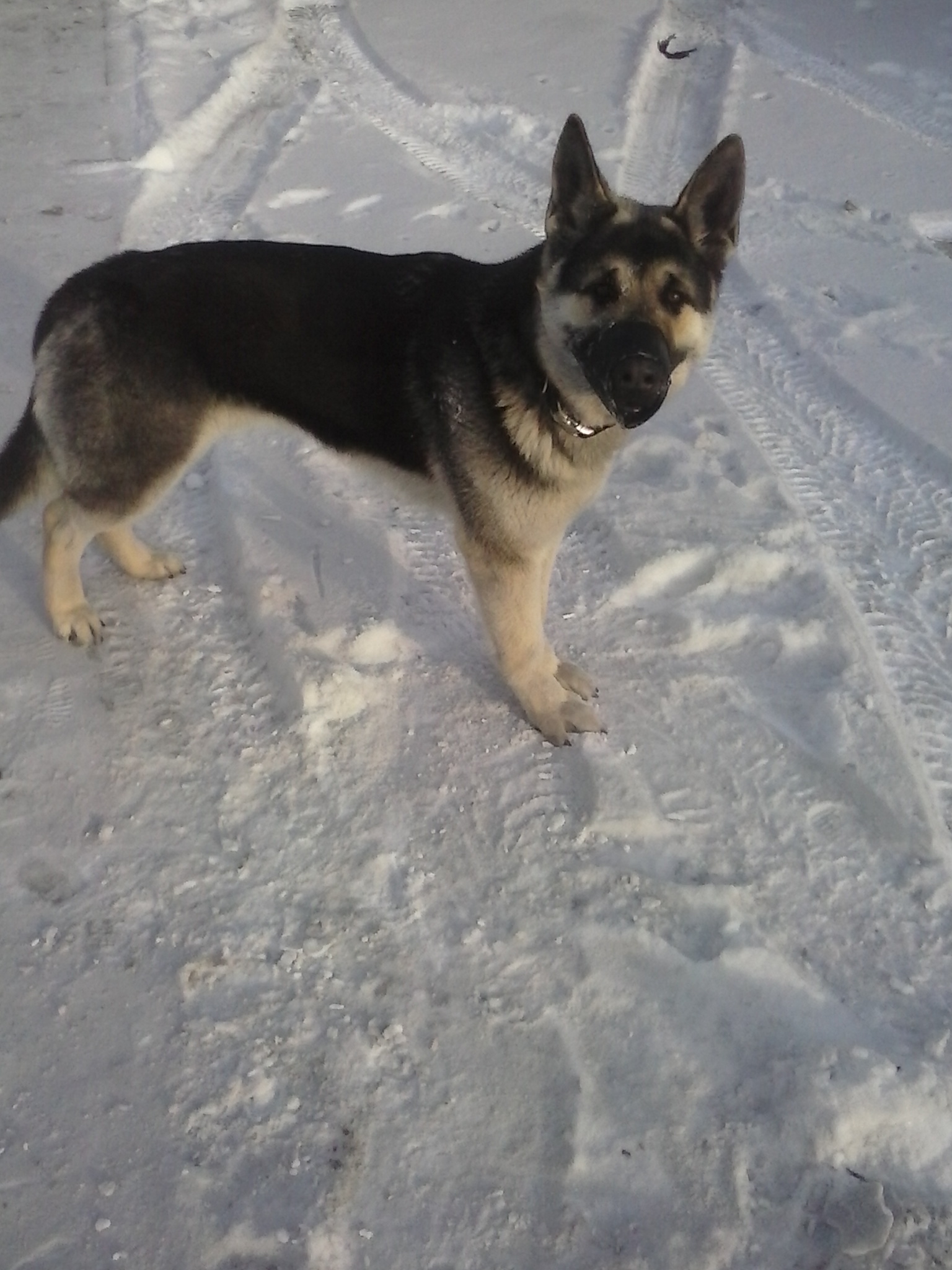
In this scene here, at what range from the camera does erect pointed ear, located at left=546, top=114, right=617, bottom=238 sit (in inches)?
101

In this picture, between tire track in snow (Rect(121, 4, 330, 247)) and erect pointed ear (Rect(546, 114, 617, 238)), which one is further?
tire track in snow (Rect(121, 4, 330, 247))

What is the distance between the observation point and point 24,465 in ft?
10.3

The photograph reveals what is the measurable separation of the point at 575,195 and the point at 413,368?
27.3 inches

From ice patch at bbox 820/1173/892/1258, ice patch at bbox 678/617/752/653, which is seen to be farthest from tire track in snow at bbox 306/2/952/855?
ice patch at bbox 820/1173/892/1258

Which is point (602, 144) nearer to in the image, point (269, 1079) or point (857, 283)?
point (857, 283)

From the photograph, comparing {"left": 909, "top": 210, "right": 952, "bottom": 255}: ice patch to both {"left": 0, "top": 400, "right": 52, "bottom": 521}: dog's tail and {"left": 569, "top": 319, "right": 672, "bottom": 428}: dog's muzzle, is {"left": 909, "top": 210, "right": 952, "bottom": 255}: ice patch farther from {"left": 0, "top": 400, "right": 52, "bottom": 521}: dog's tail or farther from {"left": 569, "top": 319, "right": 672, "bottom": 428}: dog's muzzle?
{"left": 0, "top": 400, "right": 52, "bottom": 521}: dog's tail

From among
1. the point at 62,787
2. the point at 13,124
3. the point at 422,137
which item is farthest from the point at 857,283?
the point at 13,124

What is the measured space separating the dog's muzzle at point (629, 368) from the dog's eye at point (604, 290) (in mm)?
94

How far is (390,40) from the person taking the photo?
24.3 ft

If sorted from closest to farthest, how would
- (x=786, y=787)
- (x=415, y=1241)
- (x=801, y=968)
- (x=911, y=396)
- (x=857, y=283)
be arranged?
1. (x=415, y=1241)
2. (x=801, y=968)
3. (x=786, y=787)
4. (x=911, y=396)
5. (x=857, y=283)

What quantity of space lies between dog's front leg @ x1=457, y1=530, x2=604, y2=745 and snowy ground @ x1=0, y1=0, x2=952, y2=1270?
12 centimetres

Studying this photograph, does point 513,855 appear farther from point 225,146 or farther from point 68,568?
point 225,146

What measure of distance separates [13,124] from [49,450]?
4854 millimetres

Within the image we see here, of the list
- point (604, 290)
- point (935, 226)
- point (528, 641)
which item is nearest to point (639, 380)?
point (604, 290)
